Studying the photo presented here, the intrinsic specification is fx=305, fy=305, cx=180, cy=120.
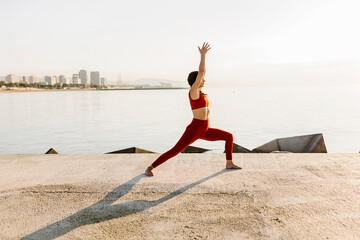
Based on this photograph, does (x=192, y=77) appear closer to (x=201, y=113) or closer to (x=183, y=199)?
(x=201, y=113)

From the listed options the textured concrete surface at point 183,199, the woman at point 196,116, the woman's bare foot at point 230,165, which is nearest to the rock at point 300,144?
the textured concrete surface at point 183,199

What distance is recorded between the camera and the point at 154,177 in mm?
4926

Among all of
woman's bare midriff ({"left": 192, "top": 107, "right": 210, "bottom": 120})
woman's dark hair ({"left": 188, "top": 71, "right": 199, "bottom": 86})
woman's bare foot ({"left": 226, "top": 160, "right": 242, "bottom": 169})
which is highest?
woman's dark hair ({"left": 188, "top": 71, "right": 199, "bottom": 86})

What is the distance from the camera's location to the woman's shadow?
310 centimetres

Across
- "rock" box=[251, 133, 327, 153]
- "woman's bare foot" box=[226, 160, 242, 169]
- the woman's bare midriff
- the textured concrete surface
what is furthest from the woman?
"rock" box=[251, 133, 327, 153]

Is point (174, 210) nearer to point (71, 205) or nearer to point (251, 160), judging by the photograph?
point (71, 205)

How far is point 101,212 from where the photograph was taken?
3562mm

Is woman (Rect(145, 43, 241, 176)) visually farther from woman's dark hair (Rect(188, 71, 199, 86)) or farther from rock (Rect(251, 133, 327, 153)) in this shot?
rock (Rect(251, 133, 327, 153))

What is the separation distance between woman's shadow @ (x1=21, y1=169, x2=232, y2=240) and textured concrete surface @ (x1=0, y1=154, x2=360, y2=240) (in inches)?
0.4

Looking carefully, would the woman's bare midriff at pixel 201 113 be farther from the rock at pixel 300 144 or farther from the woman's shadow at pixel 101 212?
the rock at pixel 300 144

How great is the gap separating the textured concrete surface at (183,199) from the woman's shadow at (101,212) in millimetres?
11

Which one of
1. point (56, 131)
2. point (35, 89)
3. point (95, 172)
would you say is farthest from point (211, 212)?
point (35, 89)

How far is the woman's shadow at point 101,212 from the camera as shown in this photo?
310cm

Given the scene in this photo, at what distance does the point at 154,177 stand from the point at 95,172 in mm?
1074
